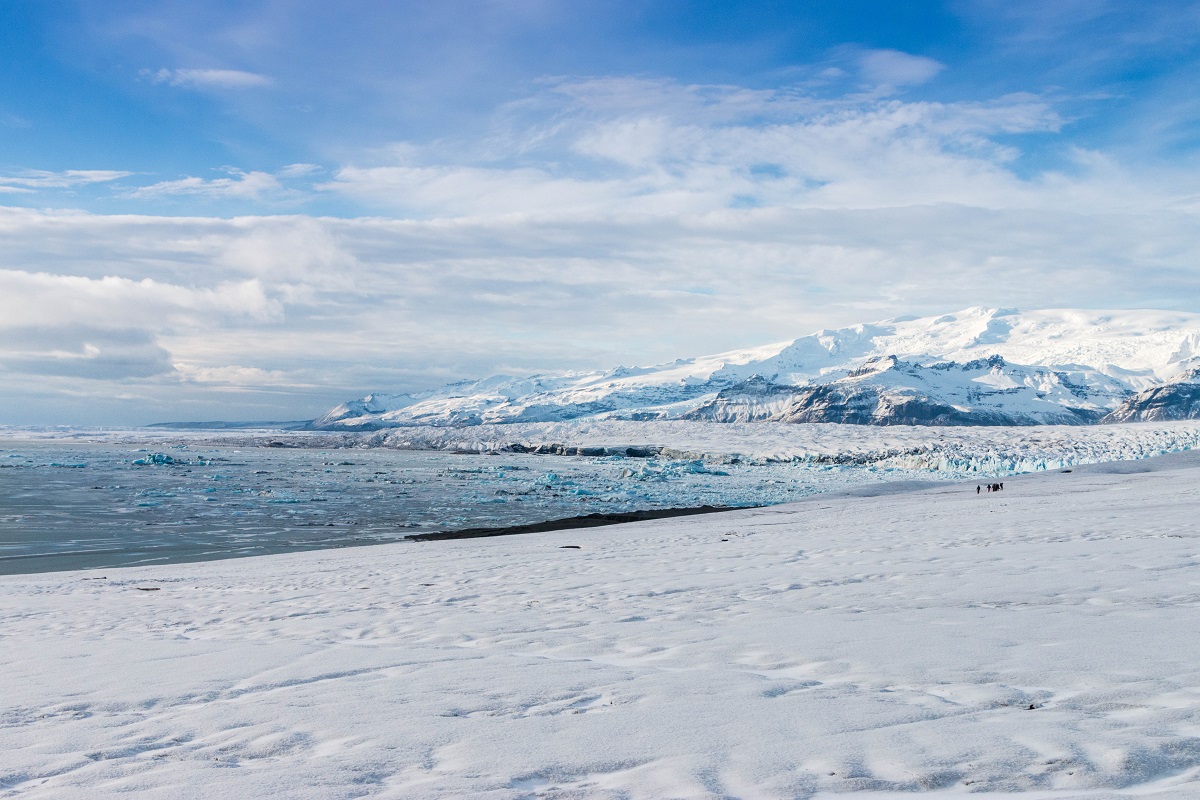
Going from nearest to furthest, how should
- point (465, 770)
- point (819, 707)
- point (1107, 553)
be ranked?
point (465, 770) → point (819, 707) → point (1107, 553)

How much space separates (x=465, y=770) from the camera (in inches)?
139

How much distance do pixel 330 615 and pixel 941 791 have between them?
7093 millimetres

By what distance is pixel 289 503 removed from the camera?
3006cm

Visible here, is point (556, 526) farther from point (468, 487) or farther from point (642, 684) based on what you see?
point (468, 487)

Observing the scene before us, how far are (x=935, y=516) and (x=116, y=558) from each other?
1669 cm

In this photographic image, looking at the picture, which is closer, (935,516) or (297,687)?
(297,687)

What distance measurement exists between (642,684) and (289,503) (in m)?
27.6

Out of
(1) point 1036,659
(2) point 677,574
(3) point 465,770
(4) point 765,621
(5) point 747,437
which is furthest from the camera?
(5) point 747,437

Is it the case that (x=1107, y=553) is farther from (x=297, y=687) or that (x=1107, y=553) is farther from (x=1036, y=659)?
(x=297, y=687)

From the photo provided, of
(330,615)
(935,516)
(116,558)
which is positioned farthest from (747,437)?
(330,615)

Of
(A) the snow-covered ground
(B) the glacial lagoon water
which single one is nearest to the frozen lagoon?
(B) the glacial lagoon water

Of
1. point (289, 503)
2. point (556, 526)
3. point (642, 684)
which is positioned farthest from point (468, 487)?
point (642, 684)

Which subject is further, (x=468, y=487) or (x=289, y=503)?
(x=468, y=487)

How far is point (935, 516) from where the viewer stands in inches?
719
